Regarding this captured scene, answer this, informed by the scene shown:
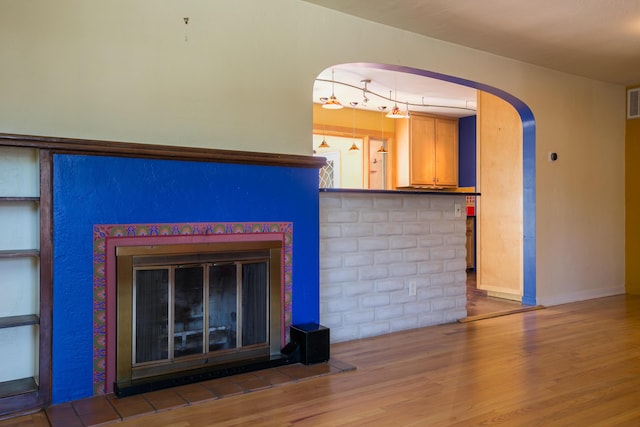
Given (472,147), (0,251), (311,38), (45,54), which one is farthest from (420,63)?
(472,147)

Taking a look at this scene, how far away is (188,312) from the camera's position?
287 centimetres

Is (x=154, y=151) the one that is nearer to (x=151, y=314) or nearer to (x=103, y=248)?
(x=103, y=248)

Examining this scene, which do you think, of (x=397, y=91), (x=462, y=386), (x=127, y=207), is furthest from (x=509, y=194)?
(x=127, y=207)

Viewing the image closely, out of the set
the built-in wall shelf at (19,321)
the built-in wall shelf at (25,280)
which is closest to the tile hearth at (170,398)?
the built-in wall shelf at (25,280)

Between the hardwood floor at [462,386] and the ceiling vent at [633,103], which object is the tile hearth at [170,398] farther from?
the ceiling vent at [633,103]

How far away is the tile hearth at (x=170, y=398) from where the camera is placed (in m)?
2.33

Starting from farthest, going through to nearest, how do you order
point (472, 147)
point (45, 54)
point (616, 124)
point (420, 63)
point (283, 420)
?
point (472, 147) < point (616, 124) < point (420, 63) < point (45, 54) < point (283, 420)

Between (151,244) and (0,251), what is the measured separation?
694 millimetres

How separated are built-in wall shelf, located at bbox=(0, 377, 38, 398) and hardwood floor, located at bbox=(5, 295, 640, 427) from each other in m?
0.19

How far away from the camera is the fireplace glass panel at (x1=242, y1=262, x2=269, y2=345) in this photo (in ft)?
10.1

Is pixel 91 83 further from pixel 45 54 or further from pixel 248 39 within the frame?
pixel 248 39

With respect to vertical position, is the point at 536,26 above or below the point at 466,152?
above

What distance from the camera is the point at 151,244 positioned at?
9.01ft

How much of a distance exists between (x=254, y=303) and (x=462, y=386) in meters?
1.29
